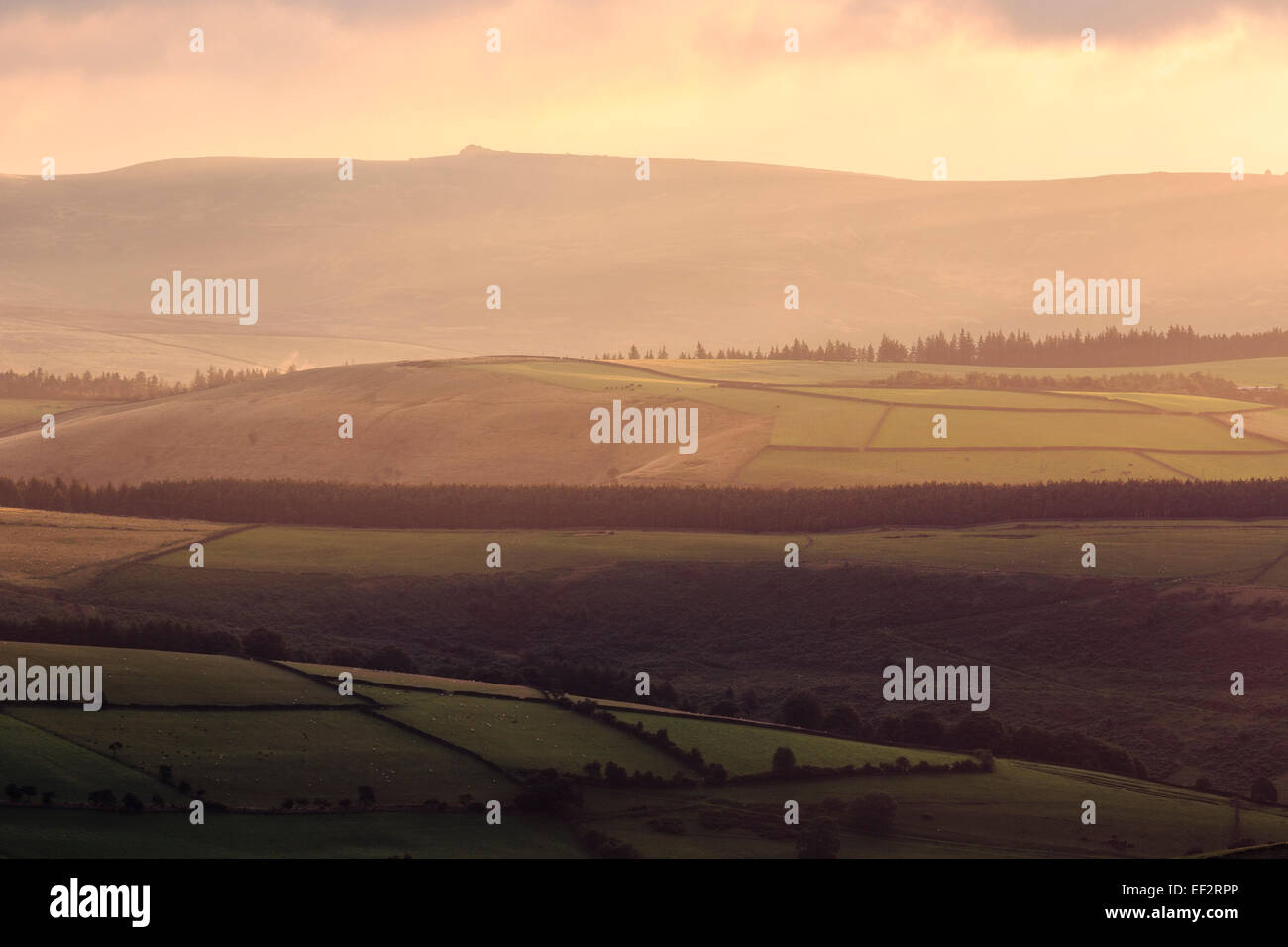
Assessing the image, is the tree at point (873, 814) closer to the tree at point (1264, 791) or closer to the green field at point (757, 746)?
the green field at point (757, 746)

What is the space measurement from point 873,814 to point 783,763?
799 centimetres

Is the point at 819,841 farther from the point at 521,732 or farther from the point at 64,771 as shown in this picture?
the point at 64,771

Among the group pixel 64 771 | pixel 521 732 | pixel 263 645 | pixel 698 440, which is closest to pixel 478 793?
pixel 521 732

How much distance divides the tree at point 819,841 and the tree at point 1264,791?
2606 cm

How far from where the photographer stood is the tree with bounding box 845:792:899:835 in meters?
65.2

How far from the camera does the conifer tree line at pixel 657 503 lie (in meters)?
136

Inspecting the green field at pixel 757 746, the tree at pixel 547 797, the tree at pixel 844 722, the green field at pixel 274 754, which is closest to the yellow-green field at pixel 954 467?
the tree at pixel 844 722

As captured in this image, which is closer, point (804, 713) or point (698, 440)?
point (804, 713)

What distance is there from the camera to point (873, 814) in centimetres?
6588

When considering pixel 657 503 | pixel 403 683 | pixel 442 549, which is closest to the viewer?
pixel 403 683

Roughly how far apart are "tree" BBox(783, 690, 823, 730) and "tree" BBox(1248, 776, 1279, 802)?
2263cm

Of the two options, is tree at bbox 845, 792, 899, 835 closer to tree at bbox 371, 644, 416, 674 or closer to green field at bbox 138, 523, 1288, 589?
tree at bbox 371, 644, 416, 674
